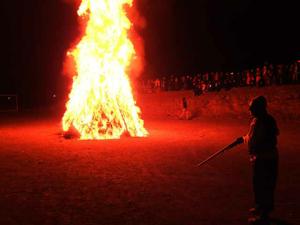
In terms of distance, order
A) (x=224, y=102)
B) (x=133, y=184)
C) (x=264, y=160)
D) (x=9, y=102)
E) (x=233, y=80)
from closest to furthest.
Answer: (x=264, y=160), (x=133, y=184), (x=224, y=102), (x=233, y=80), (x=9, y=102)

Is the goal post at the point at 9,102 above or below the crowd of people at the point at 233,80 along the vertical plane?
below

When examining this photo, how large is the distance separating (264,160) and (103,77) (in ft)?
39.5

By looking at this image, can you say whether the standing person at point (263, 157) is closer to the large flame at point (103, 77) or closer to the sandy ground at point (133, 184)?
the sandy ground at point (133, 184)

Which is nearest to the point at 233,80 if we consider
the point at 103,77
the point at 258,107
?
the point at 103,77

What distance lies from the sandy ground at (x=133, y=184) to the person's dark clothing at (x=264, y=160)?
0.46m

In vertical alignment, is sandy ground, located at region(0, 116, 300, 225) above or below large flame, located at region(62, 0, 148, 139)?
below

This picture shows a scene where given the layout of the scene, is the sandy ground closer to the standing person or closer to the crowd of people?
the standing person

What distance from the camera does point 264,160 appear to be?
6.23 metres

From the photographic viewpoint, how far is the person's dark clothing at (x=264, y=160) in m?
6.20

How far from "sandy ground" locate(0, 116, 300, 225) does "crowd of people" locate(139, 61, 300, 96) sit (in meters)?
12.4

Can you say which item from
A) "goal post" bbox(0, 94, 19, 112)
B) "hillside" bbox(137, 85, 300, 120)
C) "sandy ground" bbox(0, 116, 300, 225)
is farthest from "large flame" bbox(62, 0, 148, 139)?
"goal post" bbox(0, 94, 19, 112)

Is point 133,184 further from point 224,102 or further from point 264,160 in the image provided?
point 224,102

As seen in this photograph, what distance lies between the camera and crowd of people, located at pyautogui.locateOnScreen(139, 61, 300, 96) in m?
27.0

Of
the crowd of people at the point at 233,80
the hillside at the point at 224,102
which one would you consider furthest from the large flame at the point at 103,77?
the crowd of people at the point at 233,80
